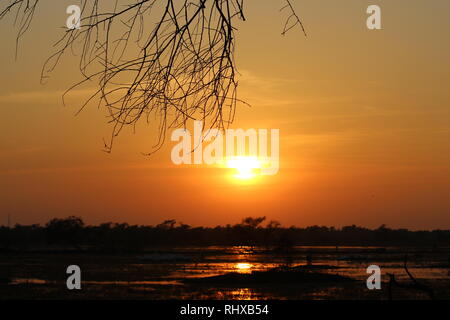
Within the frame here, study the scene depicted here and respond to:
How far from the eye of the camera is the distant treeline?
104938 mm

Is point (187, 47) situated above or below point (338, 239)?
above

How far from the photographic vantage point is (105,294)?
1081 inches

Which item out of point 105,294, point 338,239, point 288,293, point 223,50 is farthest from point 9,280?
point 338,239

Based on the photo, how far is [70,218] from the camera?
106250 millimetres

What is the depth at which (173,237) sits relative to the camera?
5802 inches

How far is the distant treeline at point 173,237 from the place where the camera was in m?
105

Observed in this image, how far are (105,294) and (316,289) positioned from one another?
28.9 ft

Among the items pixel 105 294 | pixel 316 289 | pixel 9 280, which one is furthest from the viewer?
pixel 9 280

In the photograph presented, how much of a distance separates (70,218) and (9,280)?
73332 mm

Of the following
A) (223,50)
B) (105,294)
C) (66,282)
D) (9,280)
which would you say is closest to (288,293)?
(105,294)
